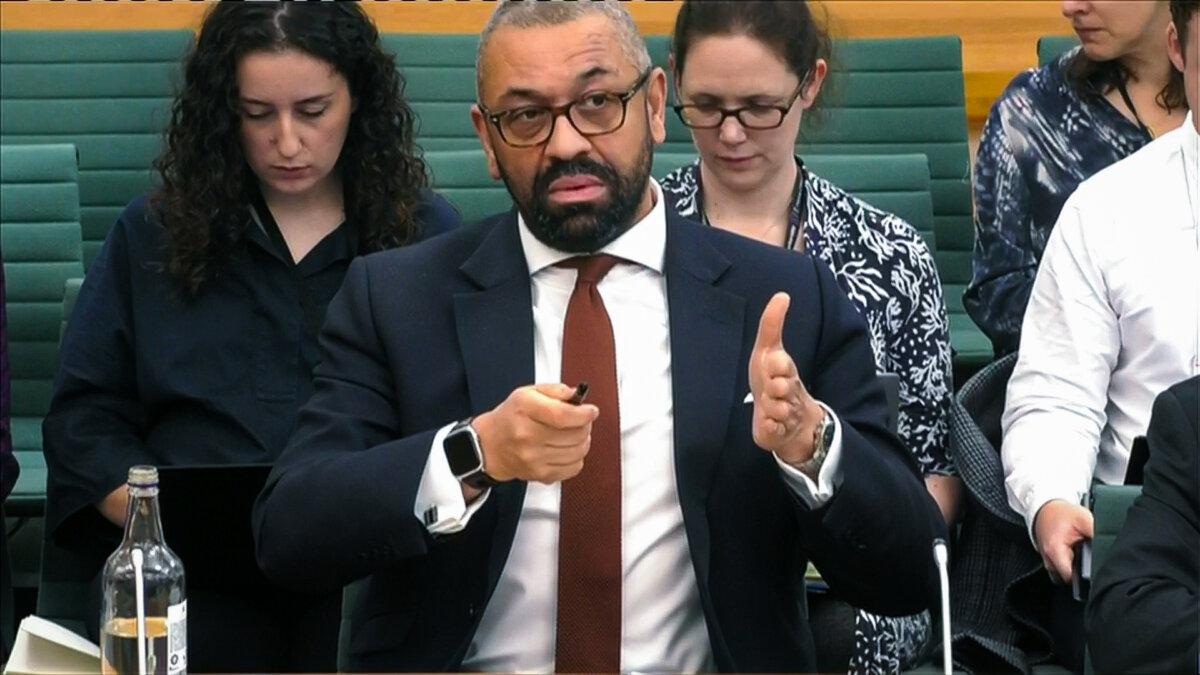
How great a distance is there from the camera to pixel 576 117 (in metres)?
2.25

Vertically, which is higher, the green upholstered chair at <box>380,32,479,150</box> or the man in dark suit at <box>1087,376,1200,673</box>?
the green upholstered chair at <box>380,32,479,150</box>

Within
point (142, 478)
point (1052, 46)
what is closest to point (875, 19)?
point (1052, 46)

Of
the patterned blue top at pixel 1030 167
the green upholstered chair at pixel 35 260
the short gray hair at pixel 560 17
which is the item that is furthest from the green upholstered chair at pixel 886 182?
the short gray hair at pixel 560 17

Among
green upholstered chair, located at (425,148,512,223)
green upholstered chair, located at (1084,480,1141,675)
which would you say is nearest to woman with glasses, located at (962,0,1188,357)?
green upholstered chair, located at (425,148,512,223)

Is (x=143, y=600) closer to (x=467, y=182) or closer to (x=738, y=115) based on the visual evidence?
(x=738, y=115)

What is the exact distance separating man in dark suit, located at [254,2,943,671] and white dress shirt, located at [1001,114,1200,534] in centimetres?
52

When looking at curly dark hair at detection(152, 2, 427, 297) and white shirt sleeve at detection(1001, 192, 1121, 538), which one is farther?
curly dark hair at detection(152, 2, 427, 297)

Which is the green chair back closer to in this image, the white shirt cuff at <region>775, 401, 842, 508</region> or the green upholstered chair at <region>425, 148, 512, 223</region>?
the white shirt cuff at <region>775, 401, 842, 508</region>

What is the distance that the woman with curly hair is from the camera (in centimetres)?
285

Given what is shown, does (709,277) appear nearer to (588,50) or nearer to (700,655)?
(588,50)

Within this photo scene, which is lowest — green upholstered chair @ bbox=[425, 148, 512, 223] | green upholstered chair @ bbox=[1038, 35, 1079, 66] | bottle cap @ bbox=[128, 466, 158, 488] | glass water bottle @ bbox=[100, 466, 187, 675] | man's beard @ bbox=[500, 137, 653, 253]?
glass water bottle @ bbox=[100, 466, 187, 675]

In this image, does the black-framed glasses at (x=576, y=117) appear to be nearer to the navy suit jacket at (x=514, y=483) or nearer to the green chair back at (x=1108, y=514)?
the navy suit jacket at (x=514, y=483)

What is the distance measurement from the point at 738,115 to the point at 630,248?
0.79 m

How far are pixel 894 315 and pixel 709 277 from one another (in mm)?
809
